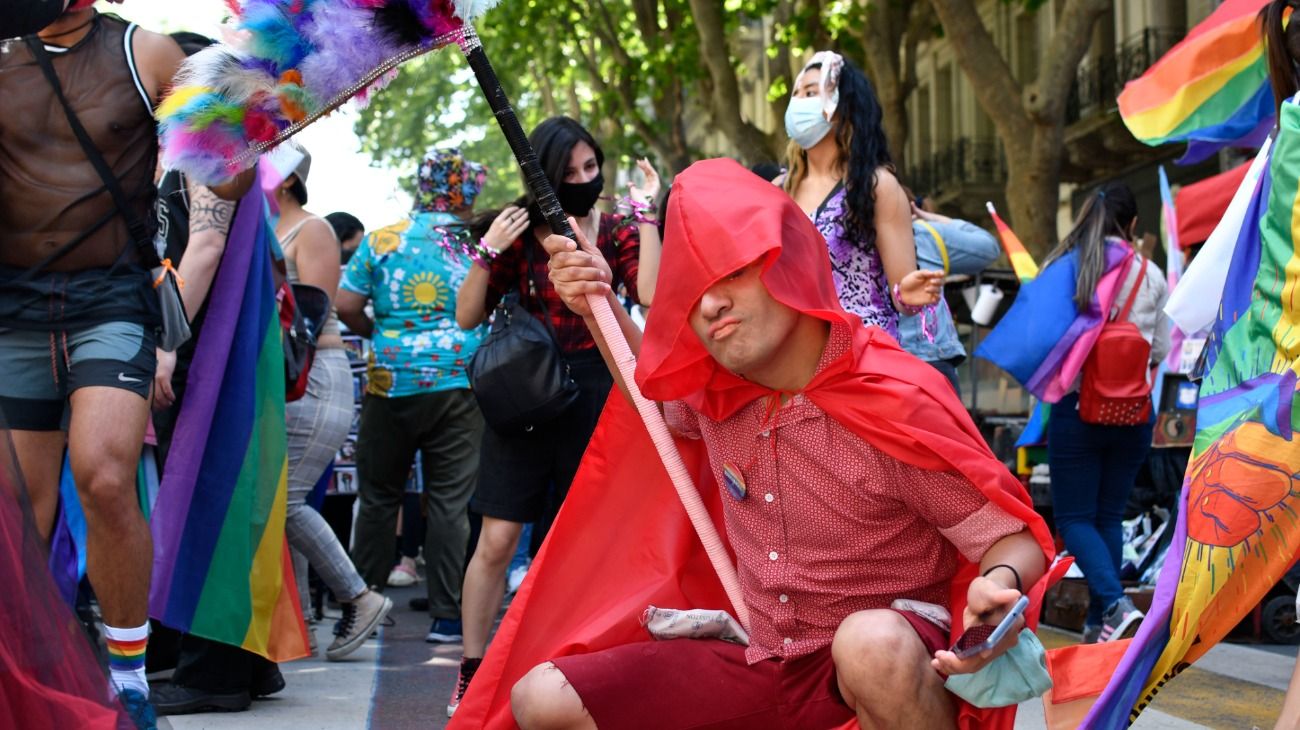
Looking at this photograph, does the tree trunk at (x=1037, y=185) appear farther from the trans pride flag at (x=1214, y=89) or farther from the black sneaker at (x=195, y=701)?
the black sneaker at (x=195, y=701)

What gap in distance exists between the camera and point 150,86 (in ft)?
15.3

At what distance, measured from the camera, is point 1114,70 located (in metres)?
27.0

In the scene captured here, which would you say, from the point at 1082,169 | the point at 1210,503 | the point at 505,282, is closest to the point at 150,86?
the point at 505,282

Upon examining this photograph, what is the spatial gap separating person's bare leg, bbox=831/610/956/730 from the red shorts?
0.76 ft

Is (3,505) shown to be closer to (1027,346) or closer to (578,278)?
(578,278)

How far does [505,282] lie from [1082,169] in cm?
2603

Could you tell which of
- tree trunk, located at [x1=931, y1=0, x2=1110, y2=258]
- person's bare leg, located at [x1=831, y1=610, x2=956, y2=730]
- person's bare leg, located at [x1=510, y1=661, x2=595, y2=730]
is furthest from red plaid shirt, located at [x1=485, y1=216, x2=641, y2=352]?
tree trunk, located at [x1=931, y1=0, x2=1110, y2=258]

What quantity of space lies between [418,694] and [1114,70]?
2337cm

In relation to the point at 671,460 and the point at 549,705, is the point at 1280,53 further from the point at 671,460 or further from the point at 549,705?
the point at 549,705

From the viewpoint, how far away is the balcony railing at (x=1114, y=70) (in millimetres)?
25391

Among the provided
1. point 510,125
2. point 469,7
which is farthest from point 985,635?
point 469,7

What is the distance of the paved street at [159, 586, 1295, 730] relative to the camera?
17.6ft

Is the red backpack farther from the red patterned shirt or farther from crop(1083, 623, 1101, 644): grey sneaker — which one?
the red patterned shirt

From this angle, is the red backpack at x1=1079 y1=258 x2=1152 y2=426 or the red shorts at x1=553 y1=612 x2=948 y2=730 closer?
the red shorts at x1=553 y1=612 x2=948 y2=730
